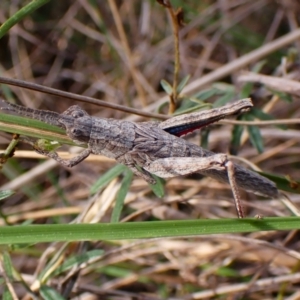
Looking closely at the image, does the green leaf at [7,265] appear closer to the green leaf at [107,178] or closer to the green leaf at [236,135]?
the green leaf at [107,178]

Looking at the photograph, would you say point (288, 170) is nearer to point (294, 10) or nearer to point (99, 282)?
point (294, 10)

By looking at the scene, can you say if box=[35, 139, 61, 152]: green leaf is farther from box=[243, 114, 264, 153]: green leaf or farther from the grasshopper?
box=[243, 114, 264, 153]: green leaf

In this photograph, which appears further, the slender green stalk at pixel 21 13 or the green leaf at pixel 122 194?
the green leaf at pixel 122 194

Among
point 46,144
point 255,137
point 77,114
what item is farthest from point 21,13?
point 255,137

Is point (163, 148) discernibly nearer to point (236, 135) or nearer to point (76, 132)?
point (76, 132)

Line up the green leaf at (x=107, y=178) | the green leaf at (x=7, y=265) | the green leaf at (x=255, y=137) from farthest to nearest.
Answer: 1. the green leaf at (x=255, y=137)
2. the green leaf at (x=107, y=178)
3. the green leaf at (x=7, y=265)

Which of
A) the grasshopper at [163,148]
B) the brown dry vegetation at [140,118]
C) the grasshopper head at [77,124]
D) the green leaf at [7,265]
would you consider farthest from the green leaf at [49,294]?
the grasshopper head at [77,124]

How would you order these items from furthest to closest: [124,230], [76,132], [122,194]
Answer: [122,194], [76,132], [124,230]
